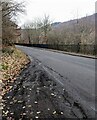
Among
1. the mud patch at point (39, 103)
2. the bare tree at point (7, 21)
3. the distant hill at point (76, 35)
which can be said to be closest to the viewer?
the mud patch at point (39, 103)

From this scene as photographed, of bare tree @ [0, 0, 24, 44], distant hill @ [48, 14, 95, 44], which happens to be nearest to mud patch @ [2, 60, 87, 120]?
bare tree @ [0, 0, 24, 44]

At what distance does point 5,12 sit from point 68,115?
2557cm

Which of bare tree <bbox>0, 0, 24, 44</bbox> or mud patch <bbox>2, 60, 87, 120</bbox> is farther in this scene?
bare tree <bbox>0, 0, 24, 44</bbox>

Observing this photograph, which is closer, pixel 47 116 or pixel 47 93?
pixel 47 116

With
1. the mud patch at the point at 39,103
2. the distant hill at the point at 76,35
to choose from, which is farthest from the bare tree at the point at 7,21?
the mud patch at the point at 39,103

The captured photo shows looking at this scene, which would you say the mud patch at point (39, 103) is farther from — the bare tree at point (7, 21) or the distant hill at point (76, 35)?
the distant hill at point (76, 35)

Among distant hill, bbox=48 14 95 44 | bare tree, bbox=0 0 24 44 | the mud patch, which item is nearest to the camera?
the mud patch

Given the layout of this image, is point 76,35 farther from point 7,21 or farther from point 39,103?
point 39,103

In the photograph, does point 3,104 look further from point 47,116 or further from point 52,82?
point 52,82

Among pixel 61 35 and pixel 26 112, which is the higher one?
pixel 61 35

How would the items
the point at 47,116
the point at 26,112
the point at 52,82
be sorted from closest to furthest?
the point at 47,116 → the point at 26,112 → the point at 52,82

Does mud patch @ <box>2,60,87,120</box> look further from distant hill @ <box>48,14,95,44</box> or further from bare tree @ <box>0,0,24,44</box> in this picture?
distant hill @ <box>48,14,95,44</box>

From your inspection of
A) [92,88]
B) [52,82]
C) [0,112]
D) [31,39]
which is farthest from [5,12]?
[31,39]

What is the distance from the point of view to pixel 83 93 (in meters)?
10.1
